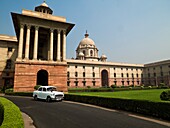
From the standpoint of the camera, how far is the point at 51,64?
32656mm

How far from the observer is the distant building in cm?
3094

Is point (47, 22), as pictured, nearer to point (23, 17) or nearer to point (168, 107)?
point (23, 17)

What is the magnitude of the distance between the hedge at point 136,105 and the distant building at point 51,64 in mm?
18547

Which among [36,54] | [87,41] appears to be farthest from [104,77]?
[36,54]

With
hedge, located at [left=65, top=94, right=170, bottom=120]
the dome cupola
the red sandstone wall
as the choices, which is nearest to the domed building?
the dome cupola

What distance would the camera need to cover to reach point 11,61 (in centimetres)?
4259

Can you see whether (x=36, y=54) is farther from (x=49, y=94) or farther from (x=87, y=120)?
(x=87, y=120)

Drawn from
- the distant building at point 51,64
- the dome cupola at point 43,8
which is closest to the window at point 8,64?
the distant building at point 51,64

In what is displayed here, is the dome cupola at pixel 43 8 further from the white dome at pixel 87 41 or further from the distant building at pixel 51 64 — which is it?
the white dome at pixel 87 41

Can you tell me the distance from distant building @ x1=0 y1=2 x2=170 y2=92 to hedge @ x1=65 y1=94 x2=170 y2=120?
18.5 meters

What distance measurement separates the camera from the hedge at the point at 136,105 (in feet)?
29.3

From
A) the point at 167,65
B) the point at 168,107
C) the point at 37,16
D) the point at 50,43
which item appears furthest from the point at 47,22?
the point at 167,65

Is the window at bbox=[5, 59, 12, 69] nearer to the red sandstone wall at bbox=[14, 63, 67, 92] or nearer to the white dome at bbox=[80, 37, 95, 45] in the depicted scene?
the red sandstone wall at bbox=[14, 63, 67, 92]

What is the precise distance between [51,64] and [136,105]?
25086 millimetres
